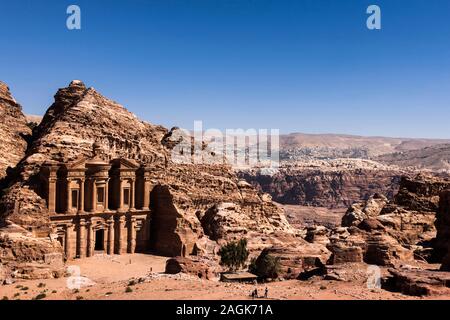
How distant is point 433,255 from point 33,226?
37012 millimetres

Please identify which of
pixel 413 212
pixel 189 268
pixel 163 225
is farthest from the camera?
pixel 413 212

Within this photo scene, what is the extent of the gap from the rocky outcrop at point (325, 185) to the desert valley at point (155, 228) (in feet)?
299

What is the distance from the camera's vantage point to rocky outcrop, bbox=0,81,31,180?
56.2m

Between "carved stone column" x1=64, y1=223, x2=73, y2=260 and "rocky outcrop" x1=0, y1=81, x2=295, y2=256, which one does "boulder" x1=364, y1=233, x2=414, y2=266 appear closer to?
"rocky outcrop" x1=0, y1=81, x2=295, y2=256

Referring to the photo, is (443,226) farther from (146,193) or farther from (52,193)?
(52,193)

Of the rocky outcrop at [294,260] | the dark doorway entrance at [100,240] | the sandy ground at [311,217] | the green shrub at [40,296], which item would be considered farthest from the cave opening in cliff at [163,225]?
the sandy ground at [311,217]

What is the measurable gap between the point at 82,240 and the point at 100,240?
3569 millimetres

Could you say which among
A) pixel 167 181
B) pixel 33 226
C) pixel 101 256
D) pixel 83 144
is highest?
pixel 83 144

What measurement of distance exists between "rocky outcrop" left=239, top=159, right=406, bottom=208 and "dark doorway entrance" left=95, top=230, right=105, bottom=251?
389ft

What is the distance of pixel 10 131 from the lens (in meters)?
59.2

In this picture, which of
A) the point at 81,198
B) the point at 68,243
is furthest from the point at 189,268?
the point at 81,198

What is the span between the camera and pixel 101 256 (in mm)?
50375
